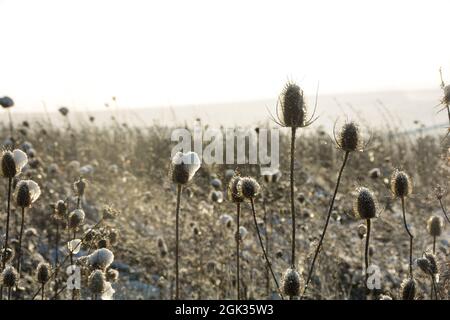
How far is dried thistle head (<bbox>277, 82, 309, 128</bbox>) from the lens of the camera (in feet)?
8.85

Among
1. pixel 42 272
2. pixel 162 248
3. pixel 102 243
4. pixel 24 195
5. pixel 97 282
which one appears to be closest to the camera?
pixel 97 282

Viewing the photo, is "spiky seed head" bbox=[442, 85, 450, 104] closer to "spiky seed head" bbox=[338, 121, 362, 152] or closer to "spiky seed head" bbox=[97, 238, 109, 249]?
"spiky seed head" bbox=[338, 121, 362, 152]

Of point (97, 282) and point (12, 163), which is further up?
point (12, 163)

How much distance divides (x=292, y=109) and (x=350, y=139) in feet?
1.00

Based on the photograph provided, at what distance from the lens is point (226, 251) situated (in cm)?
528

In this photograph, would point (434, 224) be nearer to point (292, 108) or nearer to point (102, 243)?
point (292, 108)

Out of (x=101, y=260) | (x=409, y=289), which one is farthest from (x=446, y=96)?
(x=101, y=260)

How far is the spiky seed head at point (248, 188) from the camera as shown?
2.70 m

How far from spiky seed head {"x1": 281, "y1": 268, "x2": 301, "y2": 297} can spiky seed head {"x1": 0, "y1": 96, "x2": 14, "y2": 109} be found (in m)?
4.30

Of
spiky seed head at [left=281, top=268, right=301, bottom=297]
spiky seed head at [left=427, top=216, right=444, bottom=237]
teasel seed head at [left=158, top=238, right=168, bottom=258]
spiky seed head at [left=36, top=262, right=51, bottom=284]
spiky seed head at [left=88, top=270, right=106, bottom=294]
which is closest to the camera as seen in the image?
spiky seed head at [left=281, top=268, right=301, bottom=297]

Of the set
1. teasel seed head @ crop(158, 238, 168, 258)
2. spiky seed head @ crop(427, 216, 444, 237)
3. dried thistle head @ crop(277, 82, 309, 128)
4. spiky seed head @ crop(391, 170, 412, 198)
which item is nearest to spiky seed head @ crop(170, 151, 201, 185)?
dried thistle head @ crop(277, 82, 309, 128)

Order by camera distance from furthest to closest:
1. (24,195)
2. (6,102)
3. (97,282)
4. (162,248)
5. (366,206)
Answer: (6,102) → (162,248) → (24,195) → (366,206) → (97,282)

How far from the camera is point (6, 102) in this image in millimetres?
5836

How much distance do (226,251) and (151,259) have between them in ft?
2.26
